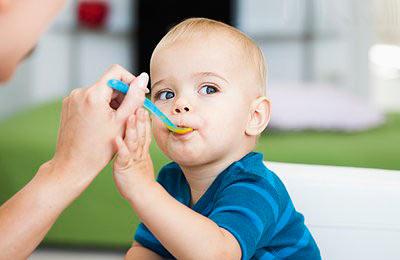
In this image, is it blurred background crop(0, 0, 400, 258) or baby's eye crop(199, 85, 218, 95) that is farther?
blurred background crop(0, 0, 400, 258)

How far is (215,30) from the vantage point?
3.56 feet

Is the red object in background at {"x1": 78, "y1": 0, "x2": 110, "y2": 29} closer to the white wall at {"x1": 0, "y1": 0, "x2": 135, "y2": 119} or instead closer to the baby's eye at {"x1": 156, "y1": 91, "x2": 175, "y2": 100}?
the white wall at {"x1": 0, "y1": 0, "x2": 135, "y2": 119}

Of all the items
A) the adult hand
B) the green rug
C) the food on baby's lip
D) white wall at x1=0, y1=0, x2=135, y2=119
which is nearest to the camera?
the adult hand

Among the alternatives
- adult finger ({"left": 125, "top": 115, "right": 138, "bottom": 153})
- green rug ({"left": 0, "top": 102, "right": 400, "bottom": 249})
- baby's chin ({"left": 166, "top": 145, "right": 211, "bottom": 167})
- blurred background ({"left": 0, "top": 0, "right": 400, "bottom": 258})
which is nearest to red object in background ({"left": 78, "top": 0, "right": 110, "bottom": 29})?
blurred background ({"left": 0, "top": 0, "right": 400, "bottom": 258})

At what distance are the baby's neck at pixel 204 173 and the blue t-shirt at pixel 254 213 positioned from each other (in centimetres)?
1

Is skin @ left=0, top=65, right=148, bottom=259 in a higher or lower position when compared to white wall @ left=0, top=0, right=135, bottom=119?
higher

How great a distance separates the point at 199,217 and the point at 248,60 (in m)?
0.28

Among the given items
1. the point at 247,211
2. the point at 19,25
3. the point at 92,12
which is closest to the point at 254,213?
the point at 247,211

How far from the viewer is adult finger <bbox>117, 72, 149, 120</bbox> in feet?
2.94

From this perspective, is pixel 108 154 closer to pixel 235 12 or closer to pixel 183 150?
pixel 183 150

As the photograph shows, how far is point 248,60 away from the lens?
3.59ft

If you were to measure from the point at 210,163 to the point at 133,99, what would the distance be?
214 millimetres

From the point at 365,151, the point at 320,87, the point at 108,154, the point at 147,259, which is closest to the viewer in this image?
the point at 108,154

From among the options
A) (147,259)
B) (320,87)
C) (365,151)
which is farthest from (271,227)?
(320,87)
